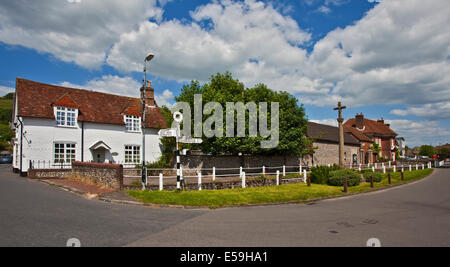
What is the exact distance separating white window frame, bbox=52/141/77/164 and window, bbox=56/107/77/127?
1883mm

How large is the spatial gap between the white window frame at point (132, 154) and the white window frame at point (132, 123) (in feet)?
6.32

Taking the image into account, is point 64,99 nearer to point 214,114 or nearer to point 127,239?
point 214,114

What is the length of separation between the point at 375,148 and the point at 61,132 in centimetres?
5255

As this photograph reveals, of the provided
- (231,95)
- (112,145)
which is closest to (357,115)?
(231,95)

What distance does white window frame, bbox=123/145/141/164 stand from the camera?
92.7ft

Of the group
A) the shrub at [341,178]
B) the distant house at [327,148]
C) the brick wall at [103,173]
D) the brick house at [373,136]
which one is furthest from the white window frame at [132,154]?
the brick house at [373,136]

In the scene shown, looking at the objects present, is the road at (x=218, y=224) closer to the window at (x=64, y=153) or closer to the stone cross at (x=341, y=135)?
the stone cross at (x=341, y=135)

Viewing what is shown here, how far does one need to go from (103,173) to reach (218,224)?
32.1 feet

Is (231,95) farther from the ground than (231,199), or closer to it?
farther from the ground

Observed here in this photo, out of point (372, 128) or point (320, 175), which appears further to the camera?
point (372, 128)

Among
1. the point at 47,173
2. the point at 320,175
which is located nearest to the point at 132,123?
the point at 47,173

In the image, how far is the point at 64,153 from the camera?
79.3ft

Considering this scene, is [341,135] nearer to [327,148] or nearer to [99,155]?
[327,148]
